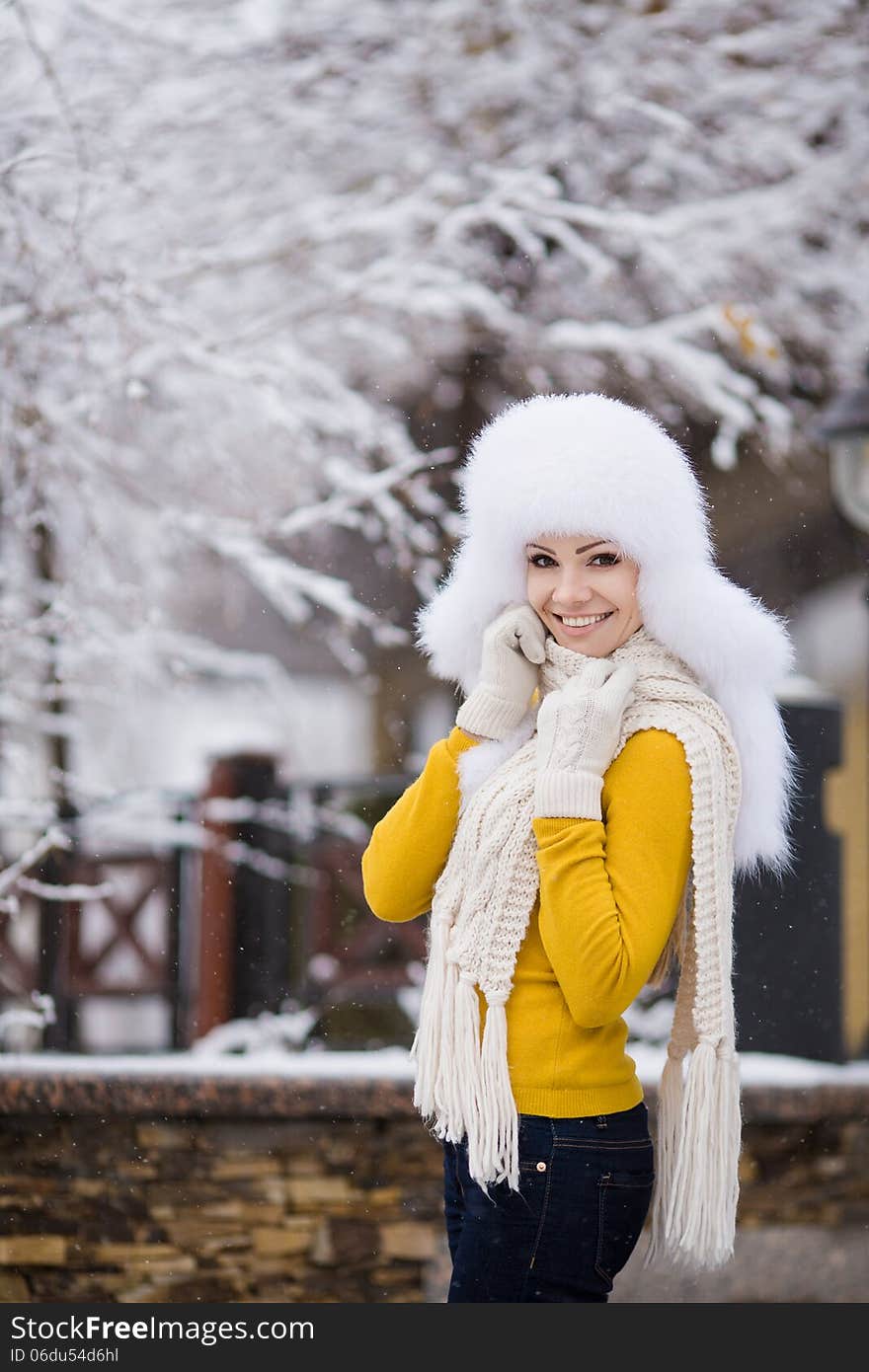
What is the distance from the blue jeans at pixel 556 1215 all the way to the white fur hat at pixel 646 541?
1.59 feet

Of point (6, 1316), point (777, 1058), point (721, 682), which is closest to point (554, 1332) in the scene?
point (721, 682)

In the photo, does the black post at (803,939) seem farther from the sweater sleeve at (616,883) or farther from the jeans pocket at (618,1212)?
the sweater sleeve at (616,883)

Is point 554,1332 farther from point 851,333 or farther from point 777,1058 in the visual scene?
point 851,333

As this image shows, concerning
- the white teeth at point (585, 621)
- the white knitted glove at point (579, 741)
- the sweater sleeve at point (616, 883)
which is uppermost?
the white teeth at point (585, 621)

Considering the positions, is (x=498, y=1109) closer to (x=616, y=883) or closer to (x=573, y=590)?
(x=616, y=883)

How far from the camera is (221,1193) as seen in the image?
334 centimetres

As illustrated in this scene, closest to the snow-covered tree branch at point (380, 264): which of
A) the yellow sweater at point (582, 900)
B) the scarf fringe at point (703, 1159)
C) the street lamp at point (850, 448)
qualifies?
the street lamp at point (850, 448)

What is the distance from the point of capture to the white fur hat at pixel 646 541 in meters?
1.90

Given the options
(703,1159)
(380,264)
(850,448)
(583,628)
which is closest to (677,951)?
(703,1159)

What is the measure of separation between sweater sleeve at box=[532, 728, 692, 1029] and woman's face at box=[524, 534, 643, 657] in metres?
0.22

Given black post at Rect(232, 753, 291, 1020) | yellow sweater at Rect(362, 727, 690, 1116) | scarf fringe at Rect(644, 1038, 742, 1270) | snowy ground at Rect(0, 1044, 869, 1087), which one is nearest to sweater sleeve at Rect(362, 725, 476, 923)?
yellow sweater at Rect(362, 727, 690, 1116)

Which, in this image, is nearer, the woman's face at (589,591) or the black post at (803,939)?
the woman's face at (589,591)

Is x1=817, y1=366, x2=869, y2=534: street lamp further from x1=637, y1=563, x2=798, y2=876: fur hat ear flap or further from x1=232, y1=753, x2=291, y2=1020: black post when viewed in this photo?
x1=637, y1=563, x2=798, y2=876: fur hat ear flap

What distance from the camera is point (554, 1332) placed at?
6.97ft
